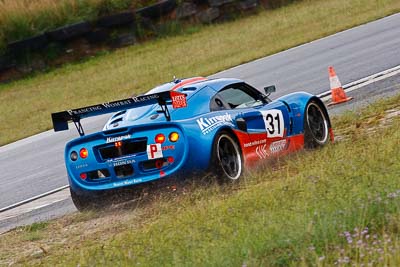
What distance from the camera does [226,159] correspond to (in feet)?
29.4

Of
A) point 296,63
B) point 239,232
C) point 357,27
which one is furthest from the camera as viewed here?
point 357,27

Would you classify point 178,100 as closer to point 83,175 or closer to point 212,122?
point 212,122

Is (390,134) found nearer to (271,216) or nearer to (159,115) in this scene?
(159,115)

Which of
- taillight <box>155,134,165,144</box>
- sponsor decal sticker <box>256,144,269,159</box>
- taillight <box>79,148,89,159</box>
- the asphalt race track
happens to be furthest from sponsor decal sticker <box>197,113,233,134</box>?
the asphalt race track

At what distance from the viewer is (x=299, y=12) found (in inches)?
1100

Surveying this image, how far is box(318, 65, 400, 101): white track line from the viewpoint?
15.1 m

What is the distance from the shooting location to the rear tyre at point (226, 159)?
863 centimetres

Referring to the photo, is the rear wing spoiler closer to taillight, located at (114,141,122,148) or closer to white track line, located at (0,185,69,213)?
taillight, located at (114,141,122,148)

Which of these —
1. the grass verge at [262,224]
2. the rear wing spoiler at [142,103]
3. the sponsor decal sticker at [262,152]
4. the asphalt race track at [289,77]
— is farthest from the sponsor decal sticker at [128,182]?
the sponsor decal sticker at [262,152]

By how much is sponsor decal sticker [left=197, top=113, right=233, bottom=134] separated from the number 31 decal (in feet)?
2.27

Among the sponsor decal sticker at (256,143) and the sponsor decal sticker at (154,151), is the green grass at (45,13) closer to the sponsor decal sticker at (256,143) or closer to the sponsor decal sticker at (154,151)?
the sponsor decal sticker at (256,143)

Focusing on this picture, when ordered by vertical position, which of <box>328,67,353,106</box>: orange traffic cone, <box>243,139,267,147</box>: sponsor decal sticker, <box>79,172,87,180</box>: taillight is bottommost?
<box>328,67,353,106</box>: orange traffic cone

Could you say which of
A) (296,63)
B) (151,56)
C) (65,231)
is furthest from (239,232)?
(151,56)

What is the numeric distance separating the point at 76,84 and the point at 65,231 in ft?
51.9
